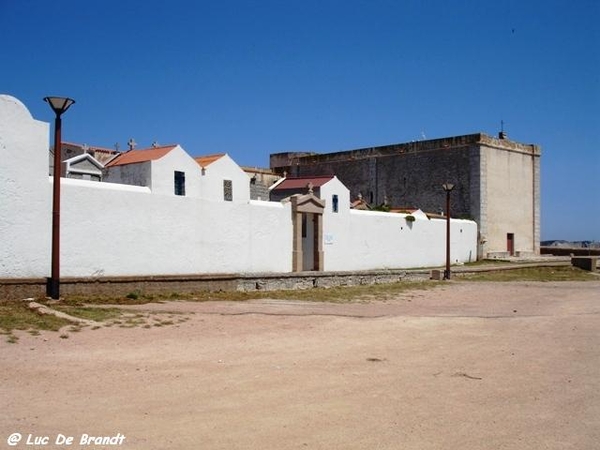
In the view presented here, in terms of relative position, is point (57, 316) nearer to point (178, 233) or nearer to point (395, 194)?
point (178, 233)

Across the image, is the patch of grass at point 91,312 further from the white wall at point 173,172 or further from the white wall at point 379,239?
the white wall at point 379,239

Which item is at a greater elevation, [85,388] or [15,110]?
[15,110]

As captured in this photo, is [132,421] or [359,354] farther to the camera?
[359,354]

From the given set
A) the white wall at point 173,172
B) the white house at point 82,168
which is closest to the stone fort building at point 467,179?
the white wall at point 173,172

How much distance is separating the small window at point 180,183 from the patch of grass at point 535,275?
13319 millimetres

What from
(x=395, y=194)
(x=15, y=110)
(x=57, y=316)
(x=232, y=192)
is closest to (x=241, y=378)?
(x=57, y=316)

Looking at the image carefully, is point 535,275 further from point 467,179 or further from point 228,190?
point 228,190

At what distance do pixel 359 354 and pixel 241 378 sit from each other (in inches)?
88.7

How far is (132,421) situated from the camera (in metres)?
5.42

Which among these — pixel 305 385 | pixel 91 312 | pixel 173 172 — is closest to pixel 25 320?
pixel 91 312

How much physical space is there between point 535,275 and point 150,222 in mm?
18919

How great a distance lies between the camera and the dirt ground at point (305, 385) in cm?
523

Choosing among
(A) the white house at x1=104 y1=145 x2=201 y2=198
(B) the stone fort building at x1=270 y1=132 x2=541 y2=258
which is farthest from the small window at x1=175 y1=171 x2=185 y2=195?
(B) the stone fort building at x1=270 y1=132 x2=541 y2=258

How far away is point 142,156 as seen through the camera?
19094 millimetres
